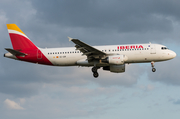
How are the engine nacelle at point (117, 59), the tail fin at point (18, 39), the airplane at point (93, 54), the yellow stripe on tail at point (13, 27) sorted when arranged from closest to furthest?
the engine nacelle at point (117, 59)
the airplane at point (93, 54)
the tail fin at point (18, 39)
the yellow stripe on tail at point (13, 27)

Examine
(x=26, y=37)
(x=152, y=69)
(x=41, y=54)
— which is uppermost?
(x=26, y=37)

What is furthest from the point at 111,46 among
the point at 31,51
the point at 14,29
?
the point at 14,29

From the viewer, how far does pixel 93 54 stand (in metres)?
44.7

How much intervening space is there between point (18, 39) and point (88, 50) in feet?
46.4

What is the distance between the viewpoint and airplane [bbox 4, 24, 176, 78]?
4420 cm

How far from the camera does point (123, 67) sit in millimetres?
47438

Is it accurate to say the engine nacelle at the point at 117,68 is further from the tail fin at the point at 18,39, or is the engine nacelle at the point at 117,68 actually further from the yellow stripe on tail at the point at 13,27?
the yellow stripe on tail at the point at 13,27

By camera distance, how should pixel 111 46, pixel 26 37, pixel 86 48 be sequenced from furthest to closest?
pixel 26 37 < pixel 111 46 < pixel 86 48

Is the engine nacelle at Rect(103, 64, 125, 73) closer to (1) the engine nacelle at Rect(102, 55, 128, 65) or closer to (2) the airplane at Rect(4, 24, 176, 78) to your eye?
(2) the airplane at Rect(4, 24, 176, 78)

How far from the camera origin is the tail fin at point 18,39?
49156mm

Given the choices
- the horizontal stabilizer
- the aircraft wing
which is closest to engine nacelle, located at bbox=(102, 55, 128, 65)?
the aircraft wing

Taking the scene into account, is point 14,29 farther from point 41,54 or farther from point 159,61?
point 159,61

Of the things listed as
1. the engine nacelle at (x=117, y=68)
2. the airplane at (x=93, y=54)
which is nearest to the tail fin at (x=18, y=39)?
the airplane at (x=93, y=54)

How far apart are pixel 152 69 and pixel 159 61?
1819mm
